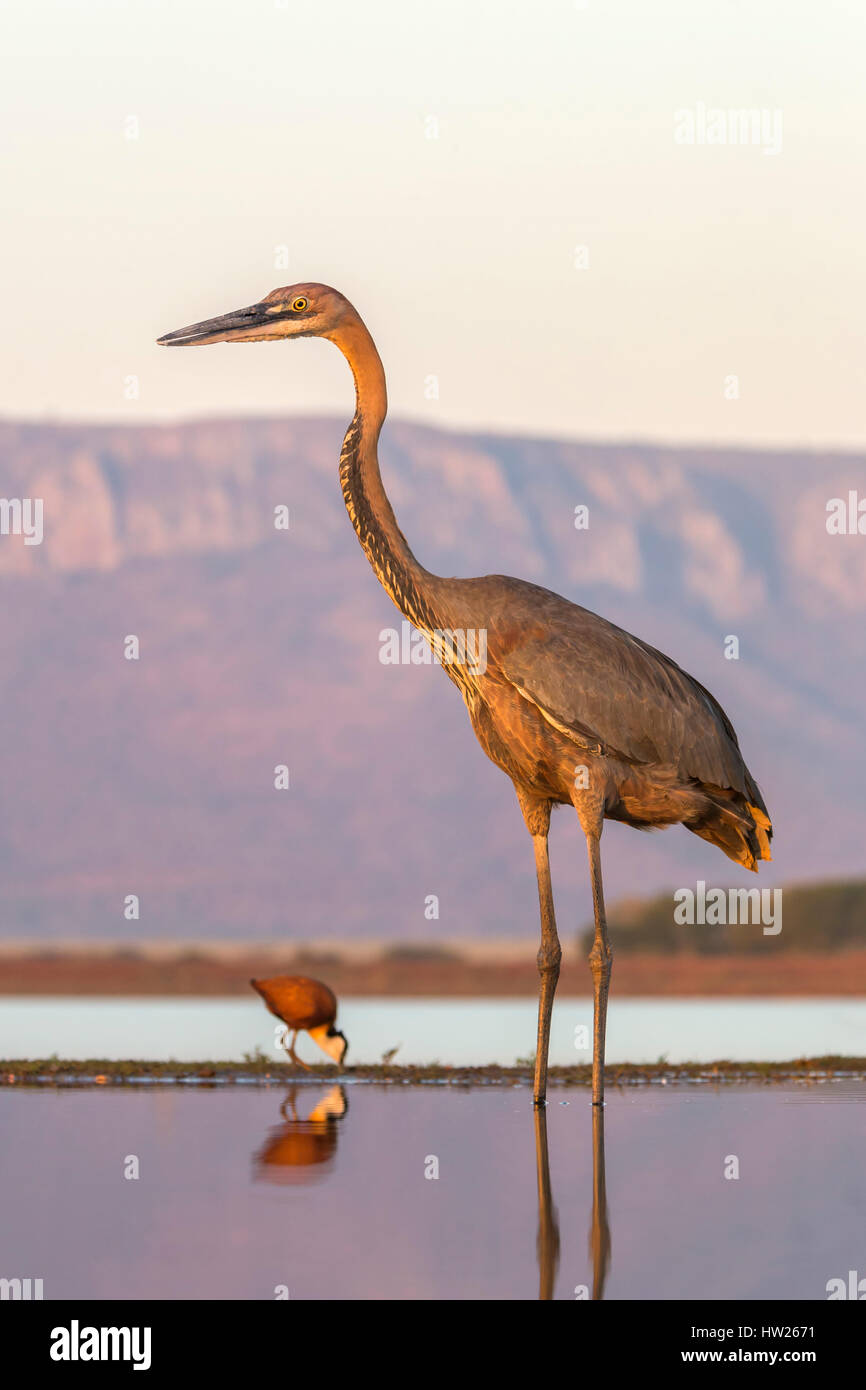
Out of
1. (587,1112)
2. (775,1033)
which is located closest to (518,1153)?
(587,1112)

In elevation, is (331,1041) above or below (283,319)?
below

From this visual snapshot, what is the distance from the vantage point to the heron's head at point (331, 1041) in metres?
15.2

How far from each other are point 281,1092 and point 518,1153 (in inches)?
149

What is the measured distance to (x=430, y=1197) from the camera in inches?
329

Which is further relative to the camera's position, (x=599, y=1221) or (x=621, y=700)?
(x=621, y=700)

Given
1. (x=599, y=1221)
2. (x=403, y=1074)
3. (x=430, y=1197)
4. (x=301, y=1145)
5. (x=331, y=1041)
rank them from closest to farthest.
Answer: (x=599, y=1221)
(x=430, y=1197)
(x=301, y=1145)
(x=403, y=1074)
(x=331, y=1041)

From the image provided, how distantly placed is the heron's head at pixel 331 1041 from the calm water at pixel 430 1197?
2831 millimetres

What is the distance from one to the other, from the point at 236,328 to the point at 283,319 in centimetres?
30

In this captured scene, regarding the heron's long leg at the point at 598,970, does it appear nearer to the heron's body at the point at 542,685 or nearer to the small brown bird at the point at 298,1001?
the heron's body at the point at 542,685

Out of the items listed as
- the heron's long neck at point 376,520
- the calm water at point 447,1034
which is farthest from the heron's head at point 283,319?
the calm water at point 447,1034

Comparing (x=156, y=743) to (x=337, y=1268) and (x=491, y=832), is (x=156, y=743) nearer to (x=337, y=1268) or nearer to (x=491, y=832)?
(x=491, y=832)

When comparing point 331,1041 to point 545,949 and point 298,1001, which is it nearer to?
point 298,1001

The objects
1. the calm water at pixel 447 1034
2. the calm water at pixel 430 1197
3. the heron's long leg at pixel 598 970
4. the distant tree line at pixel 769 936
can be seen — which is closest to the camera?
the calm water at pixel 430 1197

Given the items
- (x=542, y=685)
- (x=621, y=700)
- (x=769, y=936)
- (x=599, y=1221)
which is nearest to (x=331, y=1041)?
(x=621, y=700)
